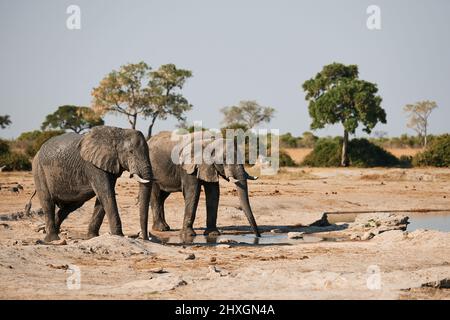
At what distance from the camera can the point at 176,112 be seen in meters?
63.9

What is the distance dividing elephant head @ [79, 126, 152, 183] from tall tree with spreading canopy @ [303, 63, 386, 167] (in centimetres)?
3431

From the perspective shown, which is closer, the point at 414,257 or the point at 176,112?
the point at 414,257

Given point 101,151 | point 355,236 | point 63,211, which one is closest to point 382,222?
point 355,236

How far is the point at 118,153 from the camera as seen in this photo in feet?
53.2

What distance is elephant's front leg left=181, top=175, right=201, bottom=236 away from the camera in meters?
18.7

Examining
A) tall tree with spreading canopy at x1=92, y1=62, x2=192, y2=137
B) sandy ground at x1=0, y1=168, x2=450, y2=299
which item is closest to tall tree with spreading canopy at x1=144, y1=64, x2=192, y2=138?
tall tree with spreading canopy at x1=92, y1=62, x2=192, y2=137

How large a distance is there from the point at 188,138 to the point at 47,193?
4217 mm

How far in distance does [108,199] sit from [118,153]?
96 cm

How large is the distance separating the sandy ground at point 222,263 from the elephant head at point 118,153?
5.22 ft

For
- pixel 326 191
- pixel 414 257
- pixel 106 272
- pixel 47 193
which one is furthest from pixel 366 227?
pixel 326 191

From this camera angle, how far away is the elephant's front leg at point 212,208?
18.9m

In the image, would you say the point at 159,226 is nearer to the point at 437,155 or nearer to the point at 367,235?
the point at 367,235

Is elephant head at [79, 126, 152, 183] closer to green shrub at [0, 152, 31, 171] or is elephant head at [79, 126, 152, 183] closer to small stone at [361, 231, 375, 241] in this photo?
small stone at [361, 231, 375, 241]

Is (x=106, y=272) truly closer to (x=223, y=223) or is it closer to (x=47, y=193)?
(x=47, y=193)
